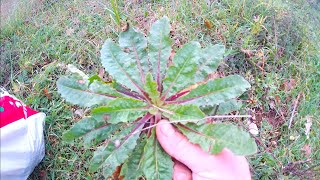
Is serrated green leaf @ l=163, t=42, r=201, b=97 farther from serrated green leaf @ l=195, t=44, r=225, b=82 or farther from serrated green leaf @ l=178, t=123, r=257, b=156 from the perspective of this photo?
serrated green leaf @ l=178, t=123, r=257, b=156

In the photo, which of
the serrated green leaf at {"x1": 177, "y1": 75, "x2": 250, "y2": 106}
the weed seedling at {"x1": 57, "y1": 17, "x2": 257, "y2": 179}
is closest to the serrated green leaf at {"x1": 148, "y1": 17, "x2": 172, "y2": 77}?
the weed seedling at {"x1": 57, "y1": 17, "x2": 257, "y2": 179}

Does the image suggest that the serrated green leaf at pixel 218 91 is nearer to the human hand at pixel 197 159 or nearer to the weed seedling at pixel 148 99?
the weed seedling at pixel 148 99

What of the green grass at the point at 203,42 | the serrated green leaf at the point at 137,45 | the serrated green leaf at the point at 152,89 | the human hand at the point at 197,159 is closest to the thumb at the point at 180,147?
the human hand at the point at 197,159

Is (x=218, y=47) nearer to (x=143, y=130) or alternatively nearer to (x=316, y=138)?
(x=143, y=130)

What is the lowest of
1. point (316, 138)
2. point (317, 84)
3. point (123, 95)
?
point (316, 138)

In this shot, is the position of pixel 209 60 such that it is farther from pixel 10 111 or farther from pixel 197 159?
pixel 10 111

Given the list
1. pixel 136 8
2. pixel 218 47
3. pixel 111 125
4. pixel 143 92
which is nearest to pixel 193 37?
pixel 136 8
